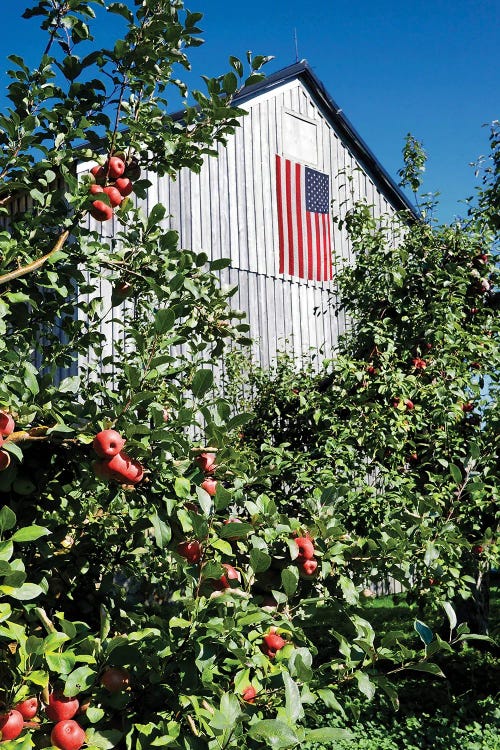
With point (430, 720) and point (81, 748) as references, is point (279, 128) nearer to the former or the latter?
point (430, 720)

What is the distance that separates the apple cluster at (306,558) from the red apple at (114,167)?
5.15 ft

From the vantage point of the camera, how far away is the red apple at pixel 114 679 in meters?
1.95

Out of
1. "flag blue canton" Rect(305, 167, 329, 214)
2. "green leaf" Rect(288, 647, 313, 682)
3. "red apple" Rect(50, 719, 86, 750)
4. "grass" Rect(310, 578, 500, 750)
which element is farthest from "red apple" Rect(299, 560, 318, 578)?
"flag blue canton" Rect(305, 167, 329, 214)

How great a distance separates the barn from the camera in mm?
9570

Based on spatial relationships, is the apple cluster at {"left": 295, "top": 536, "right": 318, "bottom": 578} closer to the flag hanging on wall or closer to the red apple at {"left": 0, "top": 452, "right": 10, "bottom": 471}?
the red apple at {"left": 0, "top": 452, "right": 10, "bottom": 471}

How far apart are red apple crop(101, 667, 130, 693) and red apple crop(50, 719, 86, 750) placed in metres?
0.14

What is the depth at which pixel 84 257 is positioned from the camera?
2.71 meters

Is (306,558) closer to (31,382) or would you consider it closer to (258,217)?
(31,382)

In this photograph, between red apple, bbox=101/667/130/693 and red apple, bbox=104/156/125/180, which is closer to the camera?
red apple, bbox=101/667/130/693

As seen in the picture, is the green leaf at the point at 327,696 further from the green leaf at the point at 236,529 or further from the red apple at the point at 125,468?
the red apple at the point at 125,468

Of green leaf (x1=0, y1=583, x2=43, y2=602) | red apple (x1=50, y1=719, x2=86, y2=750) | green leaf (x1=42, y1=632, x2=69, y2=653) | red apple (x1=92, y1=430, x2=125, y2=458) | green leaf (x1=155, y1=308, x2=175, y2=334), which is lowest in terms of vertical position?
red apple (x1=50, y1=719, x2=86, y2=750)

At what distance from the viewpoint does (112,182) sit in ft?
9.53

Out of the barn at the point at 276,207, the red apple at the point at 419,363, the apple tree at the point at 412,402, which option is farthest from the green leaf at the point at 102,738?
the barn at the point at 276,207

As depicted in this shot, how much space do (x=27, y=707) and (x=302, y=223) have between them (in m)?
9.47
